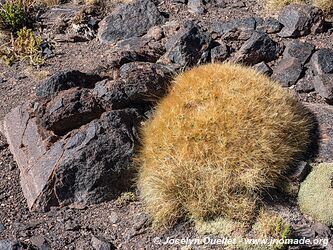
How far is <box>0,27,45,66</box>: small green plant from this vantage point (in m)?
8.45

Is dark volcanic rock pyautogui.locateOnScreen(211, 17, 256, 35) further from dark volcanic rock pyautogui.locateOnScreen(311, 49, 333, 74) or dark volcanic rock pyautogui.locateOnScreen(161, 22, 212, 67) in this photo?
dark volcanic rock pyautogui.locateOnScreen(311, 49, 333, 74)

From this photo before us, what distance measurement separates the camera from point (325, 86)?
280 inches

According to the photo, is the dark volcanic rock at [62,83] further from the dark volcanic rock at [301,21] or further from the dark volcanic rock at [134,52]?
the dark volcanic rock at [301,21]

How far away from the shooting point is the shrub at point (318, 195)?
18.6 feet

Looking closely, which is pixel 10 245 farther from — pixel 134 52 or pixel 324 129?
pixel 324 129

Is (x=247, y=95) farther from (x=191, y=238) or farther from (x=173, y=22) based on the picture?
(x=173, y=22)

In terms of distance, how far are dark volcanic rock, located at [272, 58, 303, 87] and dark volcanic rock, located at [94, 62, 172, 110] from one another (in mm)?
1500

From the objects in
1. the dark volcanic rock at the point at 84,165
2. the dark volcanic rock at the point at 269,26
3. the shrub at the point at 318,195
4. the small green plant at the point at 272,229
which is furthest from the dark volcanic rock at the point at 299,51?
the small green plant at the point at 272,229

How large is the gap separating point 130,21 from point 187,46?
1.37 metres

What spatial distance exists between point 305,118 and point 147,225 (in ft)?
7.06

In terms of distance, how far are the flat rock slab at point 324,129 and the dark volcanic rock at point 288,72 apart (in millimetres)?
549

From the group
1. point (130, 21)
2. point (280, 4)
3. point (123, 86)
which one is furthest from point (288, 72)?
point (130, 21)

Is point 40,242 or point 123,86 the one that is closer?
point 40,242

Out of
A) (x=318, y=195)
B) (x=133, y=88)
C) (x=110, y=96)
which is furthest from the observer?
(x=133, y=88)
